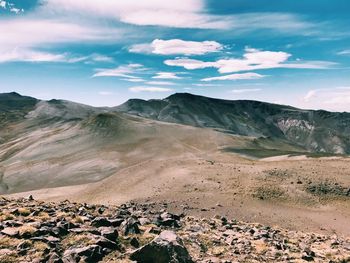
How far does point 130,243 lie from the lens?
23.3 m

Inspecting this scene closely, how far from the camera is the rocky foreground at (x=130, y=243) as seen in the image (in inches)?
789

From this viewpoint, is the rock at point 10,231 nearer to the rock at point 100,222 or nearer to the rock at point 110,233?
the rock at point 110,233

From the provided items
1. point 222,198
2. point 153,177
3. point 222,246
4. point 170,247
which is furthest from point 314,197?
point 170,247

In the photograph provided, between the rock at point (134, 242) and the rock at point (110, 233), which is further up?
the rock at point (110, 233)

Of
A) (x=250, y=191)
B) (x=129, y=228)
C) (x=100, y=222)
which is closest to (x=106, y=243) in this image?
(x=129, y=228)

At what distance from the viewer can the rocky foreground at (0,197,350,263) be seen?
20.0 m

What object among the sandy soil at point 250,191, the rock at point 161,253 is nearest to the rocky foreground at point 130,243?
the rock at point 161,253

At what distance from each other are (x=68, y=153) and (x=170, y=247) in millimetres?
160563

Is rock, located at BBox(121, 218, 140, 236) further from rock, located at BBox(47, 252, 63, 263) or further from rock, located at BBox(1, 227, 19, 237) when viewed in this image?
rock, located at BBox(1, 227, 19, 237)

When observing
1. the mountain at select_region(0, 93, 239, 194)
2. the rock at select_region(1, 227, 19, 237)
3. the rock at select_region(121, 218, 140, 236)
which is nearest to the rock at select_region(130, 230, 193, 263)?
the rock at select_region(121, 218, 140, 236)

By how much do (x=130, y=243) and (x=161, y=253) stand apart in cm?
404

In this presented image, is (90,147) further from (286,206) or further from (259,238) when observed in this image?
(259,238)

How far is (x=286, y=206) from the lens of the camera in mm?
61688

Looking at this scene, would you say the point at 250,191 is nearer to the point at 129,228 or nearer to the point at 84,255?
the point at 129,228
